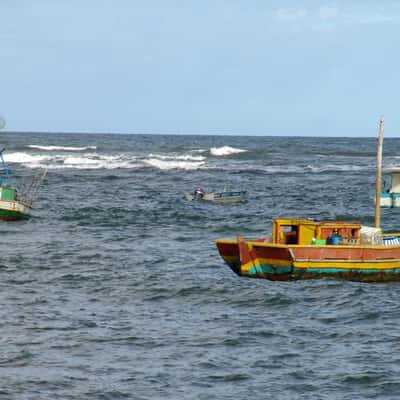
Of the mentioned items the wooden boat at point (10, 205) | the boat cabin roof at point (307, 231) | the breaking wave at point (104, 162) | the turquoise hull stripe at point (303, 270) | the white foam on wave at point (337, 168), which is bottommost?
the turquoise hull stripe at point (303, 270)

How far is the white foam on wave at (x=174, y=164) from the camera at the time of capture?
102062mm

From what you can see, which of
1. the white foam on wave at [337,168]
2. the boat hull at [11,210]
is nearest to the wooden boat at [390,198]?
the boat hull at [11,210]

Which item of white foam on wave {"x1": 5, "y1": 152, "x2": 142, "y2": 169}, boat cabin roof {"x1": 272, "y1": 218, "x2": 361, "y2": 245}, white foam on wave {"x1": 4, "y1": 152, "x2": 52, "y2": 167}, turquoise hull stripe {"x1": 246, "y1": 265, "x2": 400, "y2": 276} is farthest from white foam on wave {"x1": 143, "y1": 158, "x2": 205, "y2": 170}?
turquoise hull stripe {"x1": 246, "y1": 265, "x2": 400, "y2": 276}

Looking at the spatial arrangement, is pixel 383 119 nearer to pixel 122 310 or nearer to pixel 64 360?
pixel 122 310

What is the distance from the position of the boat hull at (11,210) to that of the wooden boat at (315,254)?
1821 centimetres

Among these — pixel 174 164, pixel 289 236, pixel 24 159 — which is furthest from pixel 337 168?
pixel 289 236

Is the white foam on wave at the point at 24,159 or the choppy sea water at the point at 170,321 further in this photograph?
the white foam on wave at the point at 24,159

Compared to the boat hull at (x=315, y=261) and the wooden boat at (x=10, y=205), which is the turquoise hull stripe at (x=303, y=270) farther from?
the wooden boat at (x=10, y=205)

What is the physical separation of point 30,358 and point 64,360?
29.1 inches

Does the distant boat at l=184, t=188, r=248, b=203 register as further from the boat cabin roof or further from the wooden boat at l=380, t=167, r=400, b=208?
the boat cabin roof

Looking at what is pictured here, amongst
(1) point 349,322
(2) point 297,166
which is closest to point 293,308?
(1) point 349,322

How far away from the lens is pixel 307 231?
97.0ft

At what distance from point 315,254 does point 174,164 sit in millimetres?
78175

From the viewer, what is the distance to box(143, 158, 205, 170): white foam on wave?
102m
